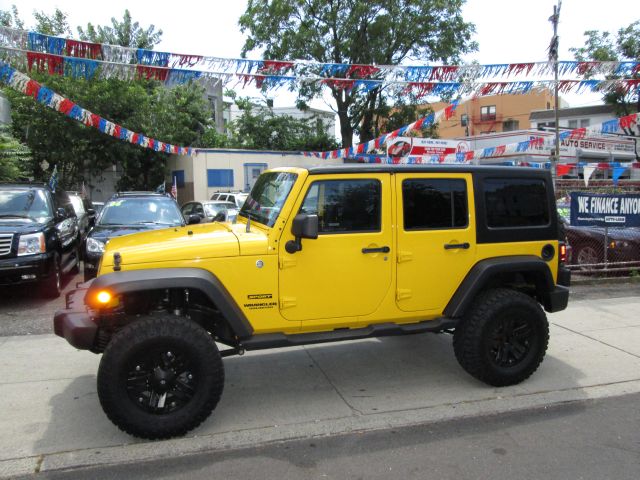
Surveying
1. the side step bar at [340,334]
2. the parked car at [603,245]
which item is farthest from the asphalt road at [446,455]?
the parked car at [603,245]

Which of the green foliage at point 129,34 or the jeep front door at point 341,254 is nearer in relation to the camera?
the jeep front door at point 341,254

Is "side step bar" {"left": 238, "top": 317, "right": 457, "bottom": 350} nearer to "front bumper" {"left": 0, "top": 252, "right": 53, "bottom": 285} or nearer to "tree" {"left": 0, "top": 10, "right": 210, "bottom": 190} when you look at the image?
"front bumper" {"left": 0, "top": 252, "right": 53, "bottom": 285}

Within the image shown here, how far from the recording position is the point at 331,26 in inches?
1048

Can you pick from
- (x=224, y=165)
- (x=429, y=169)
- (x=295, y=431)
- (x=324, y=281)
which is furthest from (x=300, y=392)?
(x=224, y=165)

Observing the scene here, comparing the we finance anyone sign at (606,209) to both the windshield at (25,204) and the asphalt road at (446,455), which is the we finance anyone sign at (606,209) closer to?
the asphalt road at (446,455)

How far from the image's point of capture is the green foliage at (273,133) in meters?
33.8

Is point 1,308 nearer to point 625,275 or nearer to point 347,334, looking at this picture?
point 347,334

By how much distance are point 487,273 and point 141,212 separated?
664 cm

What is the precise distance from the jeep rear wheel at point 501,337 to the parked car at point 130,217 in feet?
18.7

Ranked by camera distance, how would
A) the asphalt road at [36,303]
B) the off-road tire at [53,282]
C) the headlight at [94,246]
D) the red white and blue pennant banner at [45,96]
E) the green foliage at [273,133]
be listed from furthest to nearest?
1. the green foliage at [273,133]
2. the red white and blue pennant banner at [45,96]
3. the headlight at [94,246]
4. the off-road tire at [53,282]
5. the asphalt road at [36,303]

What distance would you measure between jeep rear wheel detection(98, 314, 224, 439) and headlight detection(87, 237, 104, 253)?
14.9 feet

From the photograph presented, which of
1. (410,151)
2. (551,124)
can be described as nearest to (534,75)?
(410,151)

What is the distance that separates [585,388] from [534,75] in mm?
7601

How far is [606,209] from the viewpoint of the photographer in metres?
8.86
